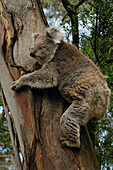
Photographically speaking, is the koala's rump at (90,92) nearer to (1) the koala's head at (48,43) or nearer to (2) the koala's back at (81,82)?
(2) the koala's back at (81,82)

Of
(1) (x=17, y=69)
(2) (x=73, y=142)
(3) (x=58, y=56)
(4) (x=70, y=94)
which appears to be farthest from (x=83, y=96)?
(1) (x=17, y=69)

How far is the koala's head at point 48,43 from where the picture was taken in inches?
129

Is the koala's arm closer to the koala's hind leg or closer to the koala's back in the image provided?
the koala's back

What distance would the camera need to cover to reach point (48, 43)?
3371 millimetres

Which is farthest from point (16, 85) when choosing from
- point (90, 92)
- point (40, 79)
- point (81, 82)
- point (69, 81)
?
point (90, 92)

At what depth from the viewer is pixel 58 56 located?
10.7ft

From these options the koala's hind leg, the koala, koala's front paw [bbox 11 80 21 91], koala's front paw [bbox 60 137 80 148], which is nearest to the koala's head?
the koala

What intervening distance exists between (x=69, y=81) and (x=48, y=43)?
2.67 ft

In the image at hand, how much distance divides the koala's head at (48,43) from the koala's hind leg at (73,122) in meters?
0.99

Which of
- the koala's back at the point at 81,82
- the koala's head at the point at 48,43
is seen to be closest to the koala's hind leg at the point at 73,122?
the koala's back at the point at 81,82

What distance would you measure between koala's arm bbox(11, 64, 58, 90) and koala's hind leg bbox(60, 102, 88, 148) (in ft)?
1.69

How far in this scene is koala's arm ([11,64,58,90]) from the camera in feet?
9.35

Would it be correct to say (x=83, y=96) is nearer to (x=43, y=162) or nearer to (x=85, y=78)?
(x=85, y=78)

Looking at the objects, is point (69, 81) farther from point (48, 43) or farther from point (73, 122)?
point (48, 43)
